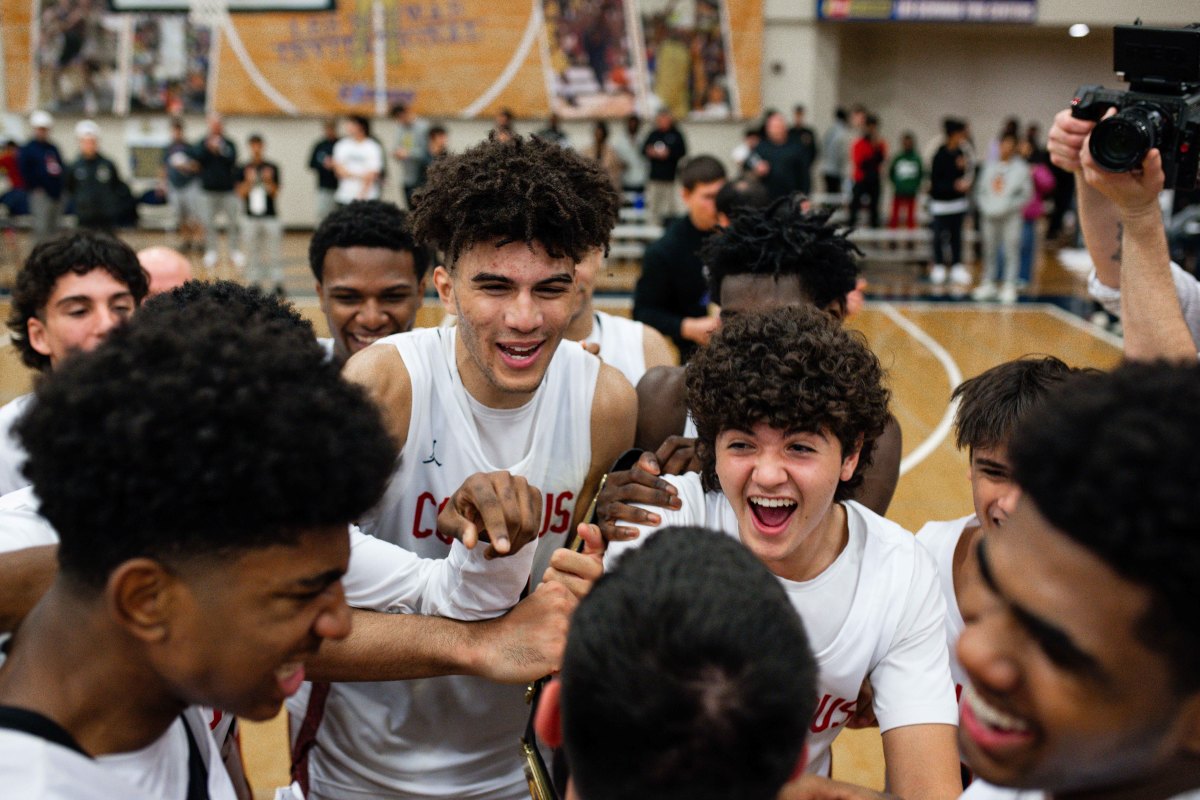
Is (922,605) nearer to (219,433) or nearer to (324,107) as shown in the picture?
(219,433)

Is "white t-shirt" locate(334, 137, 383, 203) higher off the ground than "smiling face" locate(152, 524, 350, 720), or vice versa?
"white t-shirt" locate(334, 137, 383, 203)

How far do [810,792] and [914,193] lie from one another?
57.6ft

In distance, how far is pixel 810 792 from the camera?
187cm

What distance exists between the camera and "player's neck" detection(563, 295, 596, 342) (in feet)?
14.2

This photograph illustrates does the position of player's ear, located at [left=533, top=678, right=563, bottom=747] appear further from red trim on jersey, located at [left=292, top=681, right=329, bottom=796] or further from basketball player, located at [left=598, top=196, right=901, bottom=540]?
red trim on jersey, located at [left=292, top=681, right=329, bottom=796]

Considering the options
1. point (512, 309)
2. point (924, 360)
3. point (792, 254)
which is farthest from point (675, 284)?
point (924, 360)

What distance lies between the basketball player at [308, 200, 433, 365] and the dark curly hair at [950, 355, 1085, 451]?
2130 mm

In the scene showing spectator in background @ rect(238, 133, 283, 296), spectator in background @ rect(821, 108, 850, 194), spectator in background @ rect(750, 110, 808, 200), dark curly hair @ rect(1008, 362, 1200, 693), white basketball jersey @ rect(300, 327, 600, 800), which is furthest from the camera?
spectator in background @ rect(821, 108, 850, 194)

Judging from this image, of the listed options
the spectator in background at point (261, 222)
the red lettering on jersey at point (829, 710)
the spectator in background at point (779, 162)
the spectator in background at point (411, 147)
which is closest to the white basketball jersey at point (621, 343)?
the red lettering on jersey at point (829, 710)

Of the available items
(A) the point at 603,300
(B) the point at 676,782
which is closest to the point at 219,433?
(B) the point at 676,782

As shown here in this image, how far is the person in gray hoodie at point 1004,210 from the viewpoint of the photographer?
13.9 m

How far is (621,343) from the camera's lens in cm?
436

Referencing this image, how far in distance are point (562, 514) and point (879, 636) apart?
3.10ft

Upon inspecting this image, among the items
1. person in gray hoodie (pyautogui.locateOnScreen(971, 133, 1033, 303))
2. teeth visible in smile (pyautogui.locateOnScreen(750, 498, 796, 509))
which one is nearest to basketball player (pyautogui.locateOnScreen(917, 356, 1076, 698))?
teeth visible in smile (pyautogui.locateOnScreen(750, 498, 796, 509))
